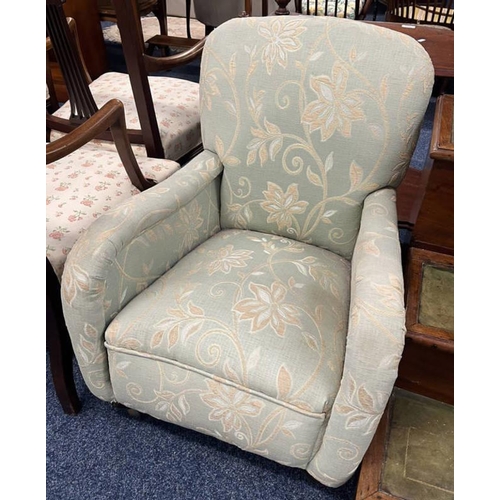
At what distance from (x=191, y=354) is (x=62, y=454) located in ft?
1.65

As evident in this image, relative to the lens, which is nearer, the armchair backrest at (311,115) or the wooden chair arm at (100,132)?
the armchair backrest at (311,115)

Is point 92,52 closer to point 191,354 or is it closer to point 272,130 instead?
point 272,130

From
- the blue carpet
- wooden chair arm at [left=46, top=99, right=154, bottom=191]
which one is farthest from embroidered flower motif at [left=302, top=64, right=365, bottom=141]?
the blue carpet

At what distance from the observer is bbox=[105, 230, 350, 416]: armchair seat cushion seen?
84 cm

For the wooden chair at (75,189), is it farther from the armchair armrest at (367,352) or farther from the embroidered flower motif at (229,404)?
the armchair armrest at (367,352)

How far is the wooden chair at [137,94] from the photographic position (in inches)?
48.3

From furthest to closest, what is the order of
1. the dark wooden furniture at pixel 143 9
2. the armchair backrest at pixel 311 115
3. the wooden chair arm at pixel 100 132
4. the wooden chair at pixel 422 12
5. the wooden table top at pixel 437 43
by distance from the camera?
the dark wooden furniture at pixel 143 9
the wooden chair at pixel 422 12
the wooden table top at pixel 437 43
the wooden chair arm at pixel 100 132
the armchair backrest at pixel 311 115

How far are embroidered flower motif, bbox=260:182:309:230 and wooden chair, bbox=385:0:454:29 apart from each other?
204cm

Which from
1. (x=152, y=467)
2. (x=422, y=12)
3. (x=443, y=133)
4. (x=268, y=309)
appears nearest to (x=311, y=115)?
(x=443, y=133)

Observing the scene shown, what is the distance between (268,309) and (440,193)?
17.3 inches

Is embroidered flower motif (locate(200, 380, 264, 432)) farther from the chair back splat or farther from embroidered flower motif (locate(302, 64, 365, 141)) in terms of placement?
the chair back splat

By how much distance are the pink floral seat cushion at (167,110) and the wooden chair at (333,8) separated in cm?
140

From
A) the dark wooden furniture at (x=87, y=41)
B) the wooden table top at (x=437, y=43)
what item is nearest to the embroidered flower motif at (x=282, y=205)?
the wooden table top at (x=437, y=43)

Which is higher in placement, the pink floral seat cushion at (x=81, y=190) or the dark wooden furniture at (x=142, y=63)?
the dark wooden furniture at (x=142, y=63)
